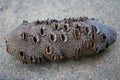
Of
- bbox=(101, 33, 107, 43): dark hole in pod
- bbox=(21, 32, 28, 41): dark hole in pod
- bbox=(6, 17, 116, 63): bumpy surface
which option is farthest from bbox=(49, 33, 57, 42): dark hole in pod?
bbox=(101, 33, 107, 43): dark hole in pod

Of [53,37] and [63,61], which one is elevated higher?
[53,37]

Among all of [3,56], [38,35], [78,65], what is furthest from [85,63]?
[3,56]

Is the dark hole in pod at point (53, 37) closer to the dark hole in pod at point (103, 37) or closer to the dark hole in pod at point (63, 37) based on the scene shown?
the dark hole in pod at point (63, 37)

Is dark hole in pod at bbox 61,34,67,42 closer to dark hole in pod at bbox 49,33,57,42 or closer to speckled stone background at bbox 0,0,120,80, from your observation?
dark hole in pod at bbox 49,33,57,42

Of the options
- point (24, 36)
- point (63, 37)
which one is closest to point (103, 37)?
point (63, 37)

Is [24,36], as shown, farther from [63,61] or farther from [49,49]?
[63,61]

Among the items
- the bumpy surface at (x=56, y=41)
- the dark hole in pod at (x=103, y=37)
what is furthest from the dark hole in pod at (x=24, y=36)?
the dark hole in pod at (x=103, y=37)

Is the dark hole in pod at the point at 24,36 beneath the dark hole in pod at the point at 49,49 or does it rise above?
above
